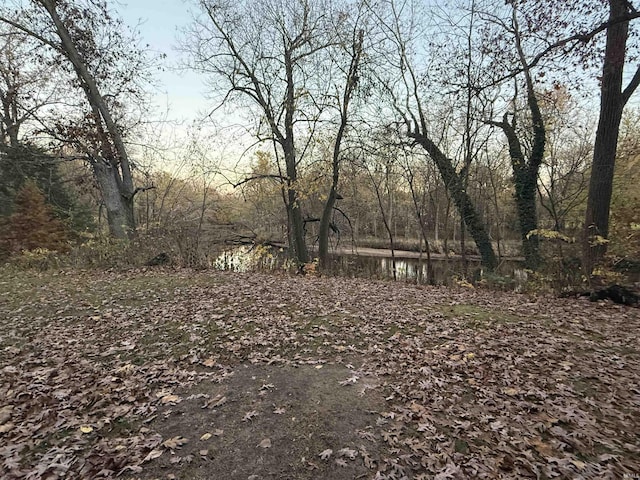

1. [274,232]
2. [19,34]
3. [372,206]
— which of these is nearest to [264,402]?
[19,34]

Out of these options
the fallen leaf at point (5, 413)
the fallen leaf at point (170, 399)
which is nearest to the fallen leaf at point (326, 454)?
the fallen leaf at point (170, 399)

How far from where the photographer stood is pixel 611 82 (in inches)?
261

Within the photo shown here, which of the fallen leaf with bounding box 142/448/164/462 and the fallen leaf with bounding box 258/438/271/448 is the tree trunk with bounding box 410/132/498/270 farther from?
the fallen leaf with bounding box 142/448/164/462

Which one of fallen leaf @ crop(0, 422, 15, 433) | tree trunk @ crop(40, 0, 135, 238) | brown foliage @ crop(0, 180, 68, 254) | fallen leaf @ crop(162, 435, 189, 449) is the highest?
tree trunk @ crop(40, 0, 135, 238)

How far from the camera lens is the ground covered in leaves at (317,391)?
2.60 metres

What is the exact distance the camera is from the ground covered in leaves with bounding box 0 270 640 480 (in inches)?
103

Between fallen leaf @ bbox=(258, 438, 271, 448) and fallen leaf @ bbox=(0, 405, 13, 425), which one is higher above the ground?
fallen leaf @ bbox=(258, 438, 271, 448)

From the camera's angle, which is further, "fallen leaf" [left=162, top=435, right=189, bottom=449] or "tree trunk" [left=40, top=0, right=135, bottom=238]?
"tree trunk" [left=40, top=0, right=135, bottom=238]

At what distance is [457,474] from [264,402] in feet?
6.10

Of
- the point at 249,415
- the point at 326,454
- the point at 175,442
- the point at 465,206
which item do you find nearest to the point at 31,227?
the point at 175,442

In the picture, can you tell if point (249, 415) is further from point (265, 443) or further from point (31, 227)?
point (31, 227)

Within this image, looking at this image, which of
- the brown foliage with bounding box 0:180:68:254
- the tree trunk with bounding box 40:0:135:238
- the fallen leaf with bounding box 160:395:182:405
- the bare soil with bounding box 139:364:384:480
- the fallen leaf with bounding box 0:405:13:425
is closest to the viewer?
the bare soil with bounding box 139:364:384:480

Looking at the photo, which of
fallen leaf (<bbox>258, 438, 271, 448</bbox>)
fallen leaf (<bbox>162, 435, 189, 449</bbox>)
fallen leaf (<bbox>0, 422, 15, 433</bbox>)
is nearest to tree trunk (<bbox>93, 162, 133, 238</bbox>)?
fallen leaf (<bbox>0, 422, 15, 433</bbox>)

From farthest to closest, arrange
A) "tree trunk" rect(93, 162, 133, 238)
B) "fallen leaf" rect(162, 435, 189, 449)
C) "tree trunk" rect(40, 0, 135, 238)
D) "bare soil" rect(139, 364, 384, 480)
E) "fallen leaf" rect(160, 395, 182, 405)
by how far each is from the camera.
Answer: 1. "tree trunk" rect(93, 162, 133, 238)
2. "tree trunk" rect(40, 0, 135, 238)
3. "fallen leaf" rect(160, 395, 182, 405)
4. "fallen leaf" rect(162, 435, 189, 449)
5. "bare soil" rect(139, 364, 384, 480)
